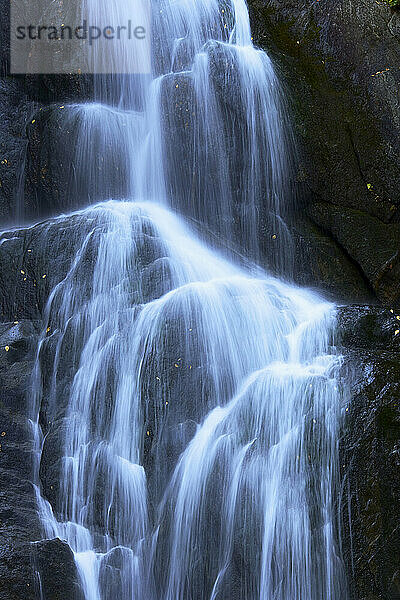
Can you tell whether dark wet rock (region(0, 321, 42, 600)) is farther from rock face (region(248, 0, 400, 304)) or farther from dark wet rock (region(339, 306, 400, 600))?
rock face (region(248, 0, 400, 304))

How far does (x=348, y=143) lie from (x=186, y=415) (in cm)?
399

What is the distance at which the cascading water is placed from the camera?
460 centimetres

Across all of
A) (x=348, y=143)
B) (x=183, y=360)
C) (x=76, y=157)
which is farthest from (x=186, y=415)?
(x=348, y=143)

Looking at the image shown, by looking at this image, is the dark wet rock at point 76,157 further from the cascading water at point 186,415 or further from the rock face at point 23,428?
the rock face at point 23,428

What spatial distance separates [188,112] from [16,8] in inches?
124

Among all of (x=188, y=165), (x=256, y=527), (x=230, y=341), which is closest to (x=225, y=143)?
(x=188, y=165)

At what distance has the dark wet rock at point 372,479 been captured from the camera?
4281 mm

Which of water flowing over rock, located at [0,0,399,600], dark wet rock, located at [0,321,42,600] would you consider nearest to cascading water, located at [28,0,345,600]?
water flowing over rock, located at [0,0,399,600]

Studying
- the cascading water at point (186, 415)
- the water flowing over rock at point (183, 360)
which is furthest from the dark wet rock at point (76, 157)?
the cascading water at point (186, 415)

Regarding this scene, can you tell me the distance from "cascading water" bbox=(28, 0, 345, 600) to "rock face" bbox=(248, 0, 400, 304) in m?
0.65

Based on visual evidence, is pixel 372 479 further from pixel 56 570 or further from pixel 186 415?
pixel 56 570

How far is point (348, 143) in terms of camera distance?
765cm

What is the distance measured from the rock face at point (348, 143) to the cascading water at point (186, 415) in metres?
0.65

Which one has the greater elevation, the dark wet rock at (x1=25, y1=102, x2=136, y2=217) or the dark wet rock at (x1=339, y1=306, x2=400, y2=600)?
the dark wet rock at (x1=25, y1=102, x2=136, y2=217)
